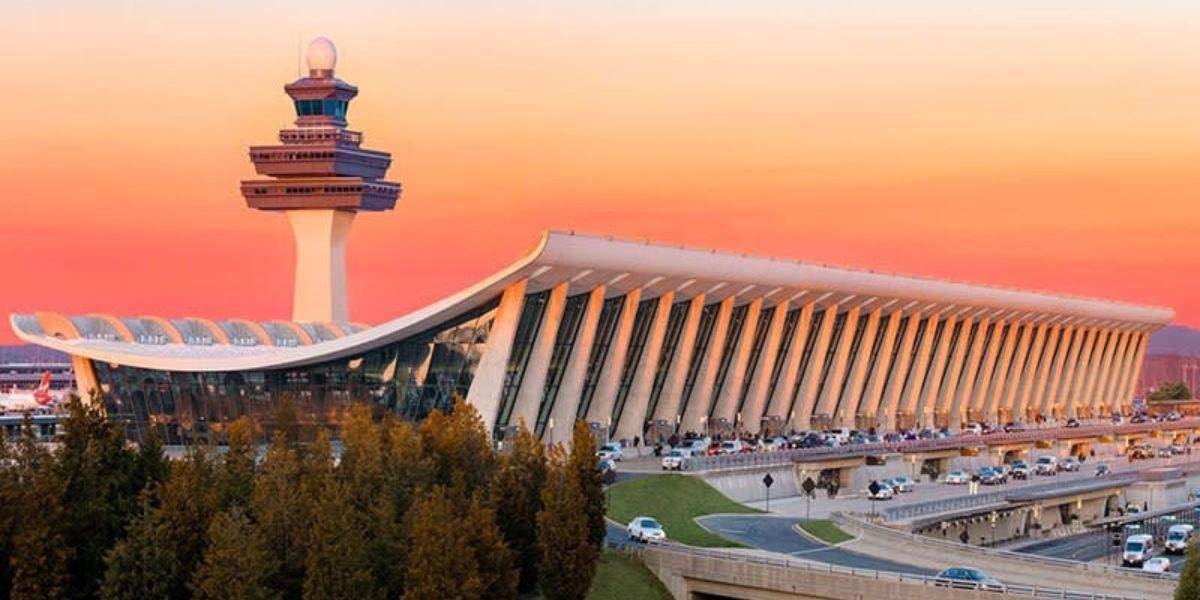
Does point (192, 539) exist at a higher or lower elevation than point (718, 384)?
lower

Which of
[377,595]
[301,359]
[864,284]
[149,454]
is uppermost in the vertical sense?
[864,284]

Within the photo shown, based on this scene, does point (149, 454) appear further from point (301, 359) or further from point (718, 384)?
point (718, 384)

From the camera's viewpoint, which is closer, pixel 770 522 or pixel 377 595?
pixel 377 595

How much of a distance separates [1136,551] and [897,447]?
122ft

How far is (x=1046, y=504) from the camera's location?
297 feet

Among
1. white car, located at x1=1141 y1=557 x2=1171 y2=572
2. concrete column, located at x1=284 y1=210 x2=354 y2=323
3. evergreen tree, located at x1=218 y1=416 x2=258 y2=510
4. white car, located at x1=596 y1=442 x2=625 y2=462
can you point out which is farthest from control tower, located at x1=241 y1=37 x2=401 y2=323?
white car, located at x1=1141 y1=557 x2=1171 y2=572

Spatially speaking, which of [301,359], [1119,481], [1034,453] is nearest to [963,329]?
[1034,453]

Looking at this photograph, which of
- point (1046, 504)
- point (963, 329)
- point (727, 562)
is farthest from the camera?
point (963, 329)

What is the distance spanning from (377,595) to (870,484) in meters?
45.5

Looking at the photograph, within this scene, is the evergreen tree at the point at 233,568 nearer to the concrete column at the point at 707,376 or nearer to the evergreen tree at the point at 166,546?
the evergreen tree at the point at 166,546

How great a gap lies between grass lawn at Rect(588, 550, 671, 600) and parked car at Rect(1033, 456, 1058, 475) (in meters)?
54.8

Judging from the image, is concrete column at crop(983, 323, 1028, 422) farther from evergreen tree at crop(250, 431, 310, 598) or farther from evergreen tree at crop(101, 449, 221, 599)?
evergreen tree at crop(101, 449, 221, 599)

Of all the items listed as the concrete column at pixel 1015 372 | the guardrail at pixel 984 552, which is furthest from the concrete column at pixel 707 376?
the concrete column at pixel 1015 372

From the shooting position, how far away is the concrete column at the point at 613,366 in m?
102
